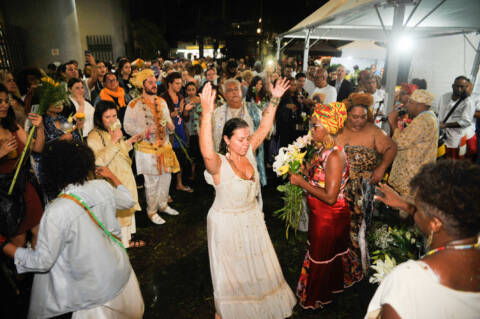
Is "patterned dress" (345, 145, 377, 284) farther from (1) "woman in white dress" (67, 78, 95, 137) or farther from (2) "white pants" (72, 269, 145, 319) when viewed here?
(1) "woman in white dress" (67, 78, 95, 137)

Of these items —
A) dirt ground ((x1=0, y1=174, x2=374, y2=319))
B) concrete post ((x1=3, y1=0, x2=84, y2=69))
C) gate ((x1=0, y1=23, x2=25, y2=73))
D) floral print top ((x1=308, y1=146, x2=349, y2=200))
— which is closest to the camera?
floral print top ((x1=308, y1=146, x2=349, y2=200))

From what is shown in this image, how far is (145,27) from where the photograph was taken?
936 inches

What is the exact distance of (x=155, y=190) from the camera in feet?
16.8

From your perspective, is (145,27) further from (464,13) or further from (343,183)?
(343,183)

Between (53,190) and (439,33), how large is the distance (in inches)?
477

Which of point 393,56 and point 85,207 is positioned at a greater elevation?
point 393,56

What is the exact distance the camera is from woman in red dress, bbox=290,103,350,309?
2.82 metres

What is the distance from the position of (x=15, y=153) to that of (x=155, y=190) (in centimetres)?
210

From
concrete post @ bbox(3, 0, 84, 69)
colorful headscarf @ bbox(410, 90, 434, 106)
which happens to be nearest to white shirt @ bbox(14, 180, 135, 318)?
colorful headscarf @ bbox(410, 90, 434, 106)

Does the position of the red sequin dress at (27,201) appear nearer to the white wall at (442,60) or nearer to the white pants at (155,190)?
the white pants at (155,190)

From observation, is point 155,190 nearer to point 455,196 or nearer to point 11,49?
point 455,196

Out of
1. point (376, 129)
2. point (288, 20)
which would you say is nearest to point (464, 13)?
point (376, 129)

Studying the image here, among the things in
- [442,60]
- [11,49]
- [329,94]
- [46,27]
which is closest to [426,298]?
[329,94]

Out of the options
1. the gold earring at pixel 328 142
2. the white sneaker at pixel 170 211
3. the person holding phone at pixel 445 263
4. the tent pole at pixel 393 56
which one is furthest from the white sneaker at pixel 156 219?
the tent pole at pixel 393 56
